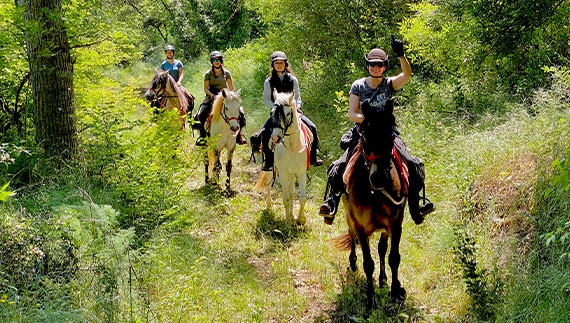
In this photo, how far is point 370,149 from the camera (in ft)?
15.4

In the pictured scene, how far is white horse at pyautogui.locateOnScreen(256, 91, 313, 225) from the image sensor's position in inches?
279

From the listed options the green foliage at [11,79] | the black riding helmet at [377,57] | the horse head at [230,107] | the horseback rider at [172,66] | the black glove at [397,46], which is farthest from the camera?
the horseback rider at [172,66]

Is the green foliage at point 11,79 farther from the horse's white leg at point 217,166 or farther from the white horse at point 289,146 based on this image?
the white horse at point 289,146

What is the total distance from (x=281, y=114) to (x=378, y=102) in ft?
6.95

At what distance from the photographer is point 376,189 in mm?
4789

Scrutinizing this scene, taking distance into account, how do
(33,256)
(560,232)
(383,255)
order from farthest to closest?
(383,255), (33,256), (560,232)

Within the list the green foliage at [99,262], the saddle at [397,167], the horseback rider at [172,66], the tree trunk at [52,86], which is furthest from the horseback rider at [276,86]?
the horseback rider at [172,66]

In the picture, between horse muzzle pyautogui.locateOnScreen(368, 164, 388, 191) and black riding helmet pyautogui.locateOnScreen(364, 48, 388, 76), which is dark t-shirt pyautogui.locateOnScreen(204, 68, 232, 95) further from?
horse muzzle pyautogui.locateOnScreen(368, 164, 388, 191)

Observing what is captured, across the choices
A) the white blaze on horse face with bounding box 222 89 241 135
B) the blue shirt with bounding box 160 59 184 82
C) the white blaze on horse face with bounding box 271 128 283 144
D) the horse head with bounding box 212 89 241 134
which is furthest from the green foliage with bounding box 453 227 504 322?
the blue shirt with bounding box 160 59 184 82

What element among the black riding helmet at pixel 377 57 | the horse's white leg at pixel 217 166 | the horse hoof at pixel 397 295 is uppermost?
the black riding helmet at pixel 377 57

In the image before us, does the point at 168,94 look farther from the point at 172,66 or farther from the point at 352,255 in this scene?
the point at 352,255

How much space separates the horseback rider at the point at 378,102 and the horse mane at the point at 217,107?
432 centimetres

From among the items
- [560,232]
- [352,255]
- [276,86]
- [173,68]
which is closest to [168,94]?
[173,68]

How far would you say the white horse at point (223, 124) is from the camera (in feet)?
30.7
